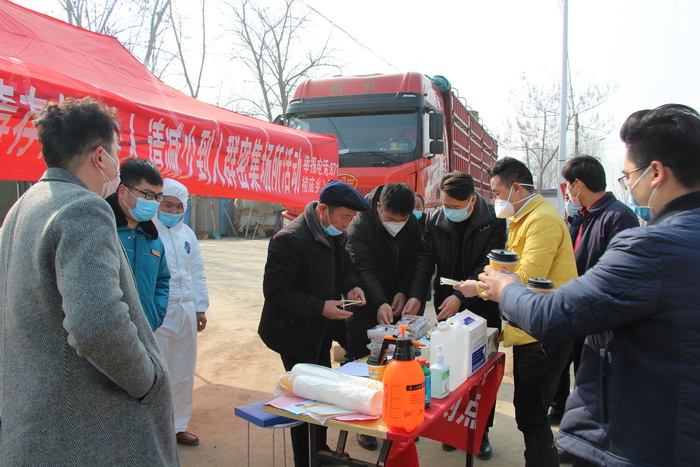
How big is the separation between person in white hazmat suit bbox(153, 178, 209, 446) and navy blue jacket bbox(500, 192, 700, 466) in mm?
2710

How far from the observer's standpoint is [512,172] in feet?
9.57

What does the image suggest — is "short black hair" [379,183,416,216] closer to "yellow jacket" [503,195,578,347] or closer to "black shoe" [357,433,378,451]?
"yellow jacket" [503,195,578,347]

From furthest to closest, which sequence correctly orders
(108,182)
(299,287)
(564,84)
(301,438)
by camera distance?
(564,84), (299,287), (301,438), (108,182)

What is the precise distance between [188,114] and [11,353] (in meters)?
2.02

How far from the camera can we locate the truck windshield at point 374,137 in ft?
22.6

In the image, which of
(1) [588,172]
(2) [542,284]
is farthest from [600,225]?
(2) [542,284]

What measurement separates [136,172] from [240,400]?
2404 mm

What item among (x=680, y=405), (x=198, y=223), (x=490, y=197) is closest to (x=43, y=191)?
(x=680, y=405)

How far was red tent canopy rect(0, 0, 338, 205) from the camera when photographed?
87.2 inches

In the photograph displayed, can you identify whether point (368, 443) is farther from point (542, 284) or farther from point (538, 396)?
point (542, 284)

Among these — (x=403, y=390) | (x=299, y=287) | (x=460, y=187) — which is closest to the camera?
(x=403, y=390)

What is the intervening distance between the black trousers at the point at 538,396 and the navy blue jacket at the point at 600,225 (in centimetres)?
114

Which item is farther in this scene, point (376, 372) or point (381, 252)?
point (381, 252)

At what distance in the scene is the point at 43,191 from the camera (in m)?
1.34
